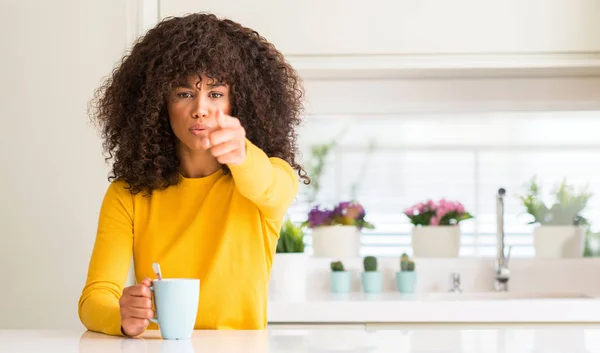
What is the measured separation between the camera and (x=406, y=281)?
9.07ft

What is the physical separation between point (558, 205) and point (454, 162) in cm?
41

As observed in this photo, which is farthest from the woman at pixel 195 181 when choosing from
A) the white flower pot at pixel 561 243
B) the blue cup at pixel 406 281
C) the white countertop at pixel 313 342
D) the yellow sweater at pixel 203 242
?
the white flower pot at pixel 561 243

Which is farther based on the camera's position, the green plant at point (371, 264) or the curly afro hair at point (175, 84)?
the green plant at point (371, 264)

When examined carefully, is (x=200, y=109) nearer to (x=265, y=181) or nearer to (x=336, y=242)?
(x=265, y=181)

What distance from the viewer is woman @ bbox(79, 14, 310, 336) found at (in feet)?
4.73

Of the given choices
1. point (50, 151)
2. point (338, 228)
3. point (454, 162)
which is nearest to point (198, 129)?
point (50, 151)

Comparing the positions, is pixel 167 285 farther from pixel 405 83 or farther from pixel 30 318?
pixel 405 83

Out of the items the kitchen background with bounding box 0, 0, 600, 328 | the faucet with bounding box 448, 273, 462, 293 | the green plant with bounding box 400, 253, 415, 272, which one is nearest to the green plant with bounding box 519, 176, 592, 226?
the kitchen background with bounding box 0, 0, 600, 328

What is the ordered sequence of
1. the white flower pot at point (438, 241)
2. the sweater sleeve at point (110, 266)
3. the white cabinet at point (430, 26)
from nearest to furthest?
1. the sweater sleeve at point (110, 266)
2. the white cabinet at point (430, 26)
3. the white flower pot at point (438, 241)

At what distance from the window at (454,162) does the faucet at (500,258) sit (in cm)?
18

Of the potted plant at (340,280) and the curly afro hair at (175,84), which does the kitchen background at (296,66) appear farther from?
the curly afro hair at (175,84)

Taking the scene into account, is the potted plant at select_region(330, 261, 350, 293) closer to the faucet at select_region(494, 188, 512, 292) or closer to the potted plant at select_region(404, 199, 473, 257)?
the potted plant at select_region(404, 199, 473, 257)

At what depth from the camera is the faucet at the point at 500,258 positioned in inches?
112

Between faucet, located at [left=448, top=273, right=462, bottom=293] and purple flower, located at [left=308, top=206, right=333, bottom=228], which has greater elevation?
purple flower, located at [left=308, top=206, right=333, bottom=228]
